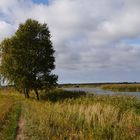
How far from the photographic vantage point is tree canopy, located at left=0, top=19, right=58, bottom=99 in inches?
2184

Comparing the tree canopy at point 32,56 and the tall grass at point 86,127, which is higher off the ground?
the tree canopy at point 32,56

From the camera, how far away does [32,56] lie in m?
55.2

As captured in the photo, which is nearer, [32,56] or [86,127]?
[86,127]

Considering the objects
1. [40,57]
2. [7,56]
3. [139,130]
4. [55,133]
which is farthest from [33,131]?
[7,56]

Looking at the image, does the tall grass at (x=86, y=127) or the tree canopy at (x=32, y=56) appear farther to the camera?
the tree canopy at (x=32, y=56)

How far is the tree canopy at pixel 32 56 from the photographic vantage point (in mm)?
55469

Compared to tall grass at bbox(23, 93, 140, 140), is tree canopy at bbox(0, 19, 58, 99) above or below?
above

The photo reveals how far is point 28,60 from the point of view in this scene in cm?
5572

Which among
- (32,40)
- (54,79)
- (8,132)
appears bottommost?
(8,132)

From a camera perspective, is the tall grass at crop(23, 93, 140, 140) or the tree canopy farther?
the tree canopy

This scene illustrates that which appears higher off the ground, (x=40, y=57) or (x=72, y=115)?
(x=40, y=57)

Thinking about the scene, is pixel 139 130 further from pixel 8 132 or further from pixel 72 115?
pixel 72 115

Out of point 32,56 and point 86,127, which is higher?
point 32,56

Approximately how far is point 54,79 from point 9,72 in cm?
641
